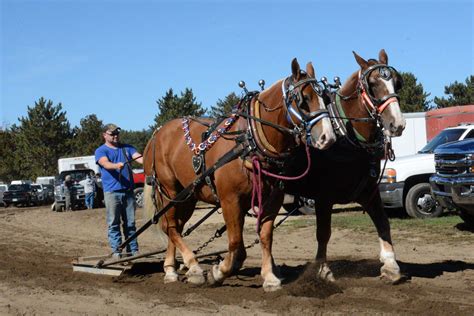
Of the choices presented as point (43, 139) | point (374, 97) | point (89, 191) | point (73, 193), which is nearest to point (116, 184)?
point (374, 97)

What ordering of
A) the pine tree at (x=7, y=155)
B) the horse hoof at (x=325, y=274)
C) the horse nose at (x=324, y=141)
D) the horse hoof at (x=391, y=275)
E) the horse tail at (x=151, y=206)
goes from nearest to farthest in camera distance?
the horse nose at (x=324, y=141), the horse hoof at (x=391, y=275), the horse hoof at (x=325, y=274), the horse tail at (x=151, y=206), the pine tree at (x=7, y=155)

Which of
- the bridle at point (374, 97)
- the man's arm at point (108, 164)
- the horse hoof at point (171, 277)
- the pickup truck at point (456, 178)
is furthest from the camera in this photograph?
the pickup truck at point (456, 178)

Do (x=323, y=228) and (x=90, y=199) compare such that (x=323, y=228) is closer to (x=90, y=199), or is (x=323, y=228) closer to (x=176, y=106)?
(x=90, y=199)

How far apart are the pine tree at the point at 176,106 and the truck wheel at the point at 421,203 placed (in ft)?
111

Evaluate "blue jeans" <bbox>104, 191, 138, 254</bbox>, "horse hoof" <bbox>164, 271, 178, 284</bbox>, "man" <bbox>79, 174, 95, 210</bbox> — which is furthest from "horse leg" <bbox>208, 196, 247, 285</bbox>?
"man" <bbox>79, 174, 95, 210</bbox>

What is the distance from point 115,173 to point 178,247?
1665 mm

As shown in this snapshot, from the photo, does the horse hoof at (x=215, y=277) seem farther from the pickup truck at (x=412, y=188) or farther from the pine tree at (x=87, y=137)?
the pine tree at (x=87, y=137)

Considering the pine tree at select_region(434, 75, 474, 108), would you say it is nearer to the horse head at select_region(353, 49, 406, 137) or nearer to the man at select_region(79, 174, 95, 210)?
the man at select_region(79, 174, 95, 210)

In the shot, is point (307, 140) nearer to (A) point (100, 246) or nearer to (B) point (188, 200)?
(B) point (188, 200)

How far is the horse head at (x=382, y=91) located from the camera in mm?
6555

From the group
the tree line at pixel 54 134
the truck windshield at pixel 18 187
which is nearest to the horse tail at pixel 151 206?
the truck windshield at pixel 18 187

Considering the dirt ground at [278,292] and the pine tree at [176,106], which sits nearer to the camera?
the dirt ground at [278,292]

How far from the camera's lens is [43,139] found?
58750 mm

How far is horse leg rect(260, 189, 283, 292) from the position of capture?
687 cm
